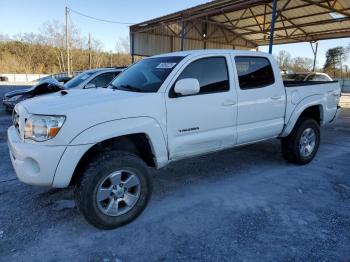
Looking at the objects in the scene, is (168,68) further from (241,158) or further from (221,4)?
(221,4)

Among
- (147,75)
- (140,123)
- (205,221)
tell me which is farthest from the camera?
(147,75)

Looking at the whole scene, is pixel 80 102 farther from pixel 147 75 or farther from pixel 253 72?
pixel 253 72

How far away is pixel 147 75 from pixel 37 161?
5.64 ft

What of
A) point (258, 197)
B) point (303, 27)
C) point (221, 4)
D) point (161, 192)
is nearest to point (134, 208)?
point (161, 192)

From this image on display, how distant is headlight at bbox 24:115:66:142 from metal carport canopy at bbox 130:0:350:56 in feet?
40.3

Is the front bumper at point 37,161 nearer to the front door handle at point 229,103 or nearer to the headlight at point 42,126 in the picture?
the headlight at point 42,126

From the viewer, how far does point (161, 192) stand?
415 cm

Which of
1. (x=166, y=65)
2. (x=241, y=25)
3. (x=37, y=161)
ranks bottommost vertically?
(x=37, y=161)

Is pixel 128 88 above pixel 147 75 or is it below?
below

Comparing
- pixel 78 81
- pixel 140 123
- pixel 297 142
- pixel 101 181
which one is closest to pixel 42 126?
pixel 101 181

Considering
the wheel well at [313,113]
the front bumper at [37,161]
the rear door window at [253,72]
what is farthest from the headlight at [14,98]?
the wheel well at [313,113]

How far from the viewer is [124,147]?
3.53m

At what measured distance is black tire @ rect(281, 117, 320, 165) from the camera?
16.5ft

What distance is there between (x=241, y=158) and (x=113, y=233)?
10.8 feet
